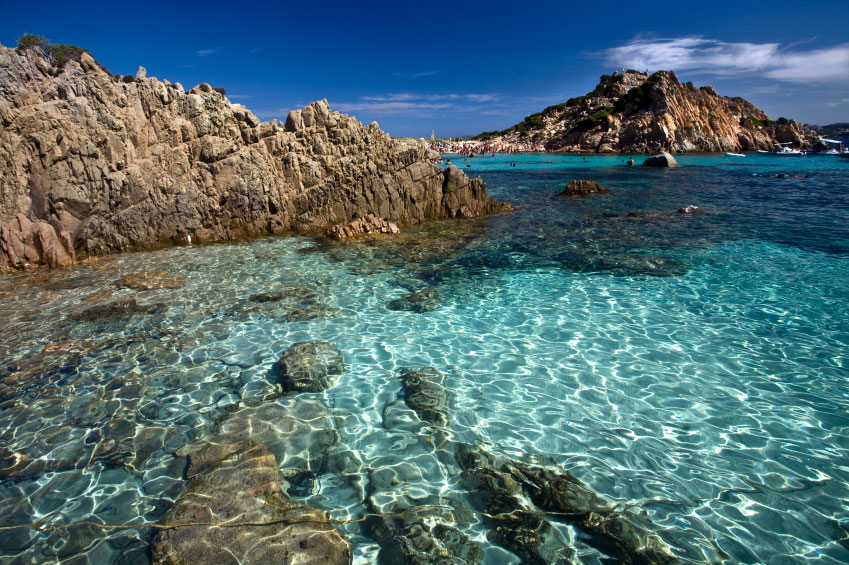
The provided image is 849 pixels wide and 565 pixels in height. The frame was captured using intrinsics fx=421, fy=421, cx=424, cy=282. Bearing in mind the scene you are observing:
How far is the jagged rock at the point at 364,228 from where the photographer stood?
19.6 metres

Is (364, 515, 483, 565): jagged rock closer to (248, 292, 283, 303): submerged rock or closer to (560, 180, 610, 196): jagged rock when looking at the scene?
(248, 292, 283, 303): submerged rock

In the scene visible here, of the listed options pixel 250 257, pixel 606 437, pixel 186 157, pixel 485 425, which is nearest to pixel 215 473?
pixel 485 425

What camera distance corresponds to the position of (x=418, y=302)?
38.4 ft

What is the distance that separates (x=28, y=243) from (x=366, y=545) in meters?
17.9

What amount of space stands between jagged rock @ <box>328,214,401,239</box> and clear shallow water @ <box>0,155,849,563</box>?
391 centimetres

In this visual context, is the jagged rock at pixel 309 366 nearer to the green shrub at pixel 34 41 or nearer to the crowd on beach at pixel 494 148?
the green shrub at pixel 34 41

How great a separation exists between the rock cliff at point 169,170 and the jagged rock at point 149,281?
4290mm

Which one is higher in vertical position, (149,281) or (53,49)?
(53,49)

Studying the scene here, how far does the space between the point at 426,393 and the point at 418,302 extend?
4.50 meters

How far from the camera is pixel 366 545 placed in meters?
4.59

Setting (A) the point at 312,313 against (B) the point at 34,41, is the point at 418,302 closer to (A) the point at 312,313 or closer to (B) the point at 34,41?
(A) the point at 312,313

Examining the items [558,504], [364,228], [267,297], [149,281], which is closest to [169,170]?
[149,281]

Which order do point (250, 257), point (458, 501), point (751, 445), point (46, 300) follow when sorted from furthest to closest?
point (250, 257) → point (46, 300) → point (751, 445) → point (458, 501)

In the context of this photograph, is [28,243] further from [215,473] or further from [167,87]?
[215,473]
